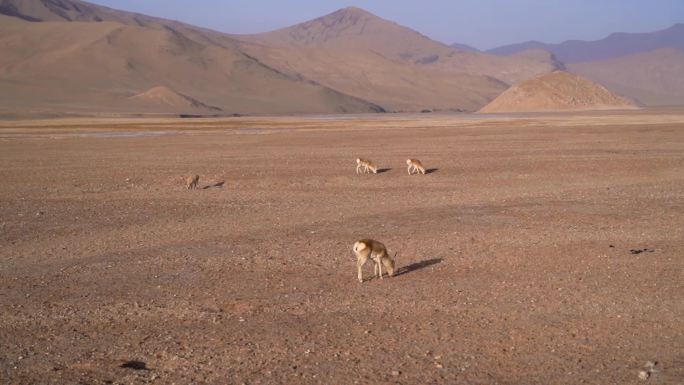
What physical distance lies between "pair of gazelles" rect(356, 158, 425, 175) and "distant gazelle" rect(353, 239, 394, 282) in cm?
1431

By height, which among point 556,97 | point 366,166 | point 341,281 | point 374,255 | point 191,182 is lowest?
point 341,281

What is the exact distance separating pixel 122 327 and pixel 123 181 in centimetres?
1667

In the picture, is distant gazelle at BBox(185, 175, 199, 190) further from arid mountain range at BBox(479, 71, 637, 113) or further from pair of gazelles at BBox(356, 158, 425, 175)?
arid mountain range at BBox(479, 71, 637, 113)

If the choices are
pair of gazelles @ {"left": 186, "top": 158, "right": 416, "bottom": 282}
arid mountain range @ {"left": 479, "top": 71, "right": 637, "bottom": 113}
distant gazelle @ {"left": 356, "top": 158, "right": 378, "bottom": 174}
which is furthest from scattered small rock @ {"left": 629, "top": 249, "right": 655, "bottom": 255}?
arid mountain range @ {"left": 479, "top": 71, "right": 637, "bottom": 113}

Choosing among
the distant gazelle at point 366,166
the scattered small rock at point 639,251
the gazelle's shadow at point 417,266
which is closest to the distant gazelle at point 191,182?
the distant gazelle at point 366,166

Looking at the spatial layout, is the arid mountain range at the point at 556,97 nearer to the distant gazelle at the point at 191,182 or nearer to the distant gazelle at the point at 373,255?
the distant gazelle at the point at 191,182

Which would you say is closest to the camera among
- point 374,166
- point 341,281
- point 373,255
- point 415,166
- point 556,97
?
point 373,255

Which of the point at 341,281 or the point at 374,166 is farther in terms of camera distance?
the point at 374,166

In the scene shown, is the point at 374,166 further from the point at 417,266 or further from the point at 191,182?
the point at 417,266

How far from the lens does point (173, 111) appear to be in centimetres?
12769

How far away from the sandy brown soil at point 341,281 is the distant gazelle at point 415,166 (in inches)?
26.3

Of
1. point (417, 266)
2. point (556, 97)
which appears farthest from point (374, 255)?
point (556, 97)

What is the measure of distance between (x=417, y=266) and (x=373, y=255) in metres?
1.55

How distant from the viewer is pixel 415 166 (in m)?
26.2
